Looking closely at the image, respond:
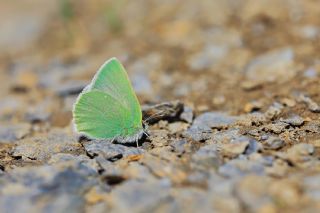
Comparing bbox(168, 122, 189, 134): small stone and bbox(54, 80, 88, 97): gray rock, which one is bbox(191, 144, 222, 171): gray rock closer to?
bbox(168, 122, 189, 134): small stone

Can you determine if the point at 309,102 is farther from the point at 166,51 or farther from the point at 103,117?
the point at 166,51

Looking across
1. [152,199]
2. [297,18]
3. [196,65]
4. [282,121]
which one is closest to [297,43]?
[297,18]

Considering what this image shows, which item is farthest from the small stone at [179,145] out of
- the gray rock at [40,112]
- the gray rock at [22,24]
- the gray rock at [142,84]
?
the gray rock at [22,24]

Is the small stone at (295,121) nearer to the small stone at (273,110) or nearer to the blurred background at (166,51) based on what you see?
the small stone at (273,110)

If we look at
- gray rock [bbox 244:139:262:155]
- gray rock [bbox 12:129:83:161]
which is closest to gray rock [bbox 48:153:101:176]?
gray rock [bbox 12:129:83:161]

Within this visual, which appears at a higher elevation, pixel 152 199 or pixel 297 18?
pixel 297 18

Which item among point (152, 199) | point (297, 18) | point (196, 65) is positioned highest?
point (297, 18)

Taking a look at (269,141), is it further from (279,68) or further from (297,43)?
(297,43)
